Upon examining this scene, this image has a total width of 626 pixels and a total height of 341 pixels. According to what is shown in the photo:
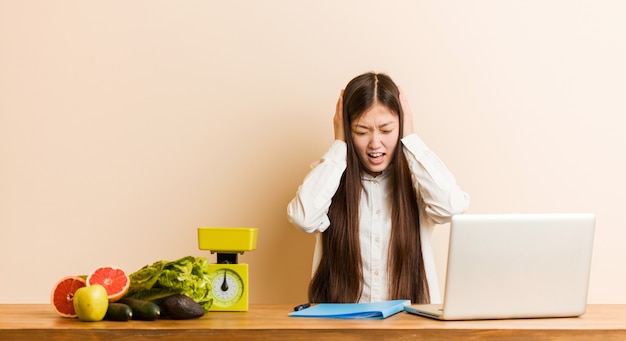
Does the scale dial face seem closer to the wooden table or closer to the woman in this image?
the wooden table

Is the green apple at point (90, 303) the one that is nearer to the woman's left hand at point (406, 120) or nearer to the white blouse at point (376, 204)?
the white blouse at point (376, 204)

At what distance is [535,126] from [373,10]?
874 millimetres

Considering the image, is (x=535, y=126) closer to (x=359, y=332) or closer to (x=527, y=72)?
(x=527, y=72)

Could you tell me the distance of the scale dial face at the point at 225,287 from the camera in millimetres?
2354

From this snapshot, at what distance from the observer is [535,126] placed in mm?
3523

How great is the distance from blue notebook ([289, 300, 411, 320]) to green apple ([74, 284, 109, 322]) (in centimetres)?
50

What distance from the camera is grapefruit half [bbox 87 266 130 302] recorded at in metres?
2.19

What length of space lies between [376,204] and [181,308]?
1.18m

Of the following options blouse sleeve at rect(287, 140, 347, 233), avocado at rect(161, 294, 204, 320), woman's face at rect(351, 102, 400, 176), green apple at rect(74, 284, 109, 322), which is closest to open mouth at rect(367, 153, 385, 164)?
woman's face at rect(351, 102, 400, 176)

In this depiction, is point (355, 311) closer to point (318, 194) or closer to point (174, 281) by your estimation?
point (174, 281)

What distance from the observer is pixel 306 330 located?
1958 millimetres

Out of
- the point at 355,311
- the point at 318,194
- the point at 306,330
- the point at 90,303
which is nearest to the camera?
the point at 306,330

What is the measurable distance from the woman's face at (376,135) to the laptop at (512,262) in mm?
1001

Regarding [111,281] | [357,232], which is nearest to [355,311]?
[111,281]
